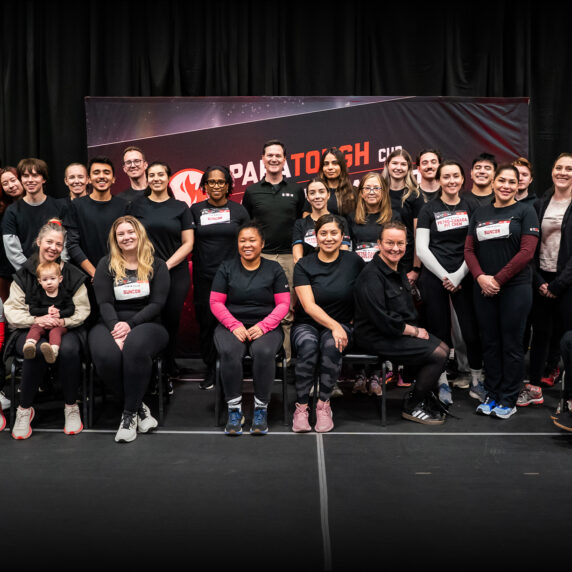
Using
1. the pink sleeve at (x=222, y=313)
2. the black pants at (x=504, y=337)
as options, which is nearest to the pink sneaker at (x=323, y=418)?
the pink sleeve at (x=222, y=313)

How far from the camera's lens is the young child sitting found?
333 centimetres

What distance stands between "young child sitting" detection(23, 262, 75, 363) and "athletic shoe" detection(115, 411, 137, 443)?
480 mm

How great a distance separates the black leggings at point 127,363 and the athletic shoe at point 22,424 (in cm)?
44

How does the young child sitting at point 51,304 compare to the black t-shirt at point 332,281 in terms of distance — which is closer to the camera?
the young child sitting at point 51,304

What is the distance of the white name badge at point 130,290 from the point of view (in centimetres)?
346

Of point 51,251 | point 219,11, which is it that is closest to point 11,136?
point 219,11

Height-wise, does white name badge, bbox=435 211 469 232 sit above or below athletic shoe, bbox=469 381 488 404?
above

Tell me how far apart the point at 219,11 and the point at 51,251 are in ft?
9.15

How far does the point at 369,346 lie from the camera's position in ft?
11.4

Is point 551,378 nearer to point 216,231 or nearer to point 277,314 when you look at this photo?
point 277,314

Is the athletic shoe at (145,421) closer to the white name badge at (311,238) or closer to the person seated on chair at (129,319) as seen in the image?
the person seated on chair at (129,319)

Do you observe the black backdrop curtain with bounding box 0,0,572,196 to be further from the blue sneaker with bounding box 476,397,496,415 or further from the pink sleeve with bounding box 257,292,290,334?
the blue sneaker with bounding box 476,397,496,415

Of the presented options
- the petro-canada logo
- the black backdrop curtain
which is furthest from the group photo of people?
the black backdrop curtain

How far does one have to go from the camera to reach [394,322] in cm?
340
